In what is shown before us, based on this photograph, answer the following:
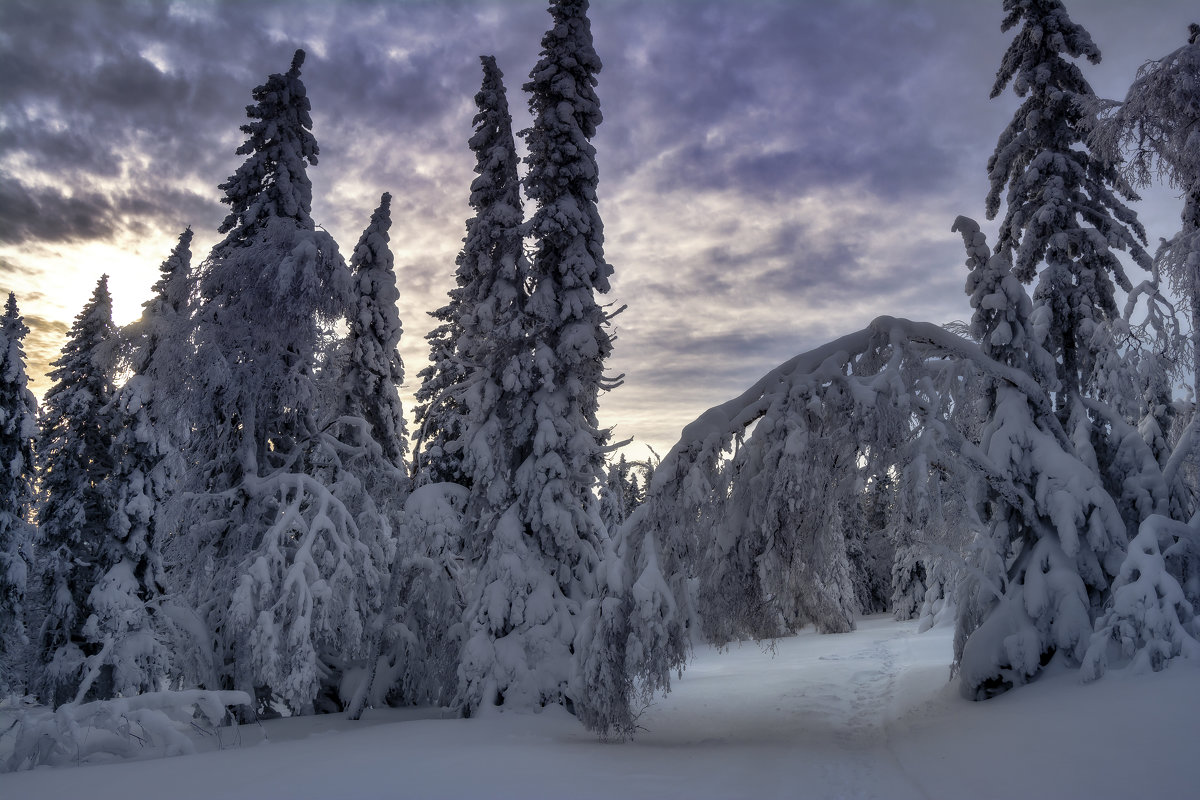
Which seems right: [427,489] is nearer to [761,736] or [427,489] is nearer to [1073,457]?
[761,736]

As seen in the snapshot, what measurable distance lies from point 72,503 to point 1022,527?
2386 cm

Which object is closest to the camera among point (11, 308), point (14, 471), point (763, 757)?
point (763, 757)

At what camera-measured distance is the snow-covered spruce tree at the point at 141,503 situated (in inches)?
525

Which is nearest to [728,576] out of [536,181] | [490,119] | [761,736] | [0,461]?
[761,736]

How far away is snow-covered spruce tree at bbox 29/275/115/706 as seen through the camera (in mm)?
17797

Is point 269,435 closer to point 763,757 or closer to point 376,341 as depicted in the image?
point 376,341

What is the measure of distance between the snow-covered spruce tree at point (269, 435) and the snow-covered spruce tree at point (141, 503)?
0.63 metres

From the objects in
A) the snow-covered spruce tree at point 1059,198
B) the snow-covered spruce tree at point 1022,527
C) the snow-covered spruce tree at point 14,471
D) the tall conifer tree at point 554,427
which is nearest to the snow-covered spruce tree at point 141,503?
the snow-covered spruce tree at point 14,471

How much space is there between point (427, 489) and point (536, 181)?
23.0 ft

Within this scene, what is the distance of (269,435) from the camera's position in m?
15.2

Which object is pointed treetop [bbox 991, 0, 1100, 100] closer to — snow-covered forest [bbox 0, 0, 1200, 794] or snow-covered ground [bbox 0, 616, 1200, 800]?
snow-covered forest [bbox 0, 0, 1200, 794]

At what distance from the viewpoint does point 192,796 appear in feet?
18.3

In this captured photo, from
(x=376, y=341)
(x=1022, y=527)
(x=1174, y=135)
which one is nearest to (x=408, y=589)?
(x=376, y=341)

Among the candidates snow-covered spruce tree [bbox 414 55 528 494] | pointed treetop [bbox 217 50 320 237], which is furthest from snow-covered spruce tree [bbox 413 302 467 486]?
pointed treetop [bbox 217 50 320 237]
